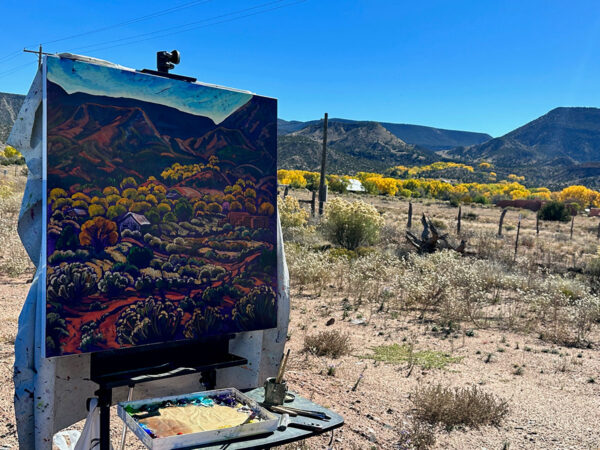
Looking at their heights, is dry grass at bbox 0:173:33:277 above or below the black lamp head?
below

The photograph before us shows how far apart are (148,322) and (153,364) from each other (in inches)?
10.5

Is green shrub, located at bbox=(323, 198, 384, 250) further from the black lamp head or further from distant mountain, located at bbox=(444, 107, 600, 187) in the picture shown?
distant mountain, located at bbox=(444, 107, 600, 187)

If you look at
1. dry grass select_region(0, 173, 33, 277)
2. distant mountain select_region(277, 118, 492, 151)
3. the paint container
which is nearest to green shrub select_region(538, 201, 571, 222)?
dry grass select_region(0, 173, 33, 277)

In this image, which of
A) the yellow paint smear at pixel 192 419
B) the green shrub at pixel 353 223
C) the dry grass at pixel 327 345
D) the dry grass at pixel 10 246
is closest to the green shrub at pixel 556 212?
the green shrub at pixel 353 223

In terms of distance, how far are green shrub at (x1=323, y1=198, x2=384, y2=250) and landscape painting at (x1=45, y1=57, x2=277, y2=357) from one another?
10864 millimetres

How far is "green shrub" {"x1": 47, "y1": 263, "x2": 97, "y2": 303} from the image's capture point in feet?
8.21

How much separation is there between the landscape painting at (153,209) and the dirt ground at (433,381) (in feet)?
5.06

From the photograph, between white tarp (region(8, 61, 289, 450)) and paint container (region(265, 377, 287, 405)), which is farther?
paint container (region(265, 377, 287, 405))

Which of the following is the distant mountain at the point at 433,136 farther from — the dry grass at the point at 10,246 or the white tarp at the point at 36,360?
the white tarp at the point at 36,360

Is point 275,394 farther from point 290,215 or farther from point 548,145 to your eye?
point 548,145

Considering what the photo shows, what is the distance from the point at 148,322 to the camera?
2787 mm

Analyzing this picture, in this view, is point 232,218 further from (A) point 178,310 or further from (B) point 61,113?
(B) point 61,113

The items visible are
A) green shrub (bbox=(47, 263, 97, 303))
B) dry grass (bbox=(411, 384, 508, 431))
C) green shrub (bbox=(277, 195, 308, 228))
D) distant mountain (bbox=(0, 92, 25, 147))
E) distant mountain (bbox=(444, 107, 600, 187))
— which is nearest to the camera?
green shrub (bbox=(47, 263, 97, 303))

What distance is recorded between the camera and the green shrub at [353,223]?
14.1m
